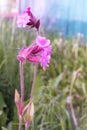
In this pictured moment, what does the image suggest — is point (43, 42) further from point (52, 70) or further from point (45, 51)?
point (52, 70)

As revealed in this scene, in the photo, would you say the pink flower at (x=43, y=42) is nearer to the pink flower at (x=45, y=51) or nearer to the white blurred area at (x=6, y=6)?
the pink flower at (x=45, y=51)

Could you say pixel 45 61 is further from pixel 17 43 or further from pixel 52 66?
pixel 52 66

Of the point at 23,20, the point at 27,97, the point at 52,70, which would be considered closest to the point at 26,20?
the point at 23,20

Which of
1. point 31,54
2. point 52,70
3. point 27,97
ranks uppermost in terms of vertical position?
point 31,54

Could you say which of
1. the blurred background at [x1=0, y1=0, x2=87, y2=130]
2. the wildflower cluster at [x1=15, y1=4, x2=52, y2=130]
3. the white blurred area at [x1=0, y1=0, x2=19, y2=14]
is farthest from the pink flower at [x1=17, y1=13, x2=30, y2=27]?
the white blurred area at [x1=0, y1=0, x2=19, y2=14]

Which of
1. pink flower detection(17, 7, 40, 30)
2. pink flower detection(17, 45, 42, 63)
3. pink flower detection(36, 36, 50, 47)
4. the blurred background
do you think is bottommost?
the blurred background

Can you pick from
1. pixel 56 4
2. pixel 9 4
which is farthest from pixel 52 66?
pixel 56 4

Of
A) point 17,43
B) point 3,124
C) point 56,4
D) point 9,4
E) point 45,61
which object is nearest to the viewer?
point 45,61

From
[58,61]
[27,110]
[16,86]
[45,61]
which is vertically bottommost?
[58,61]

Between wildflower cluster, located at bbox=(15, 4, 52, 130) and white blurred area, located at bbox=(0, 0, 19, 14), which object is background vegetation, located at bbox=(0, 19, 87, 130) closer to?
wildflower cluster, located at bbox=(15, 4, 52, 130)
